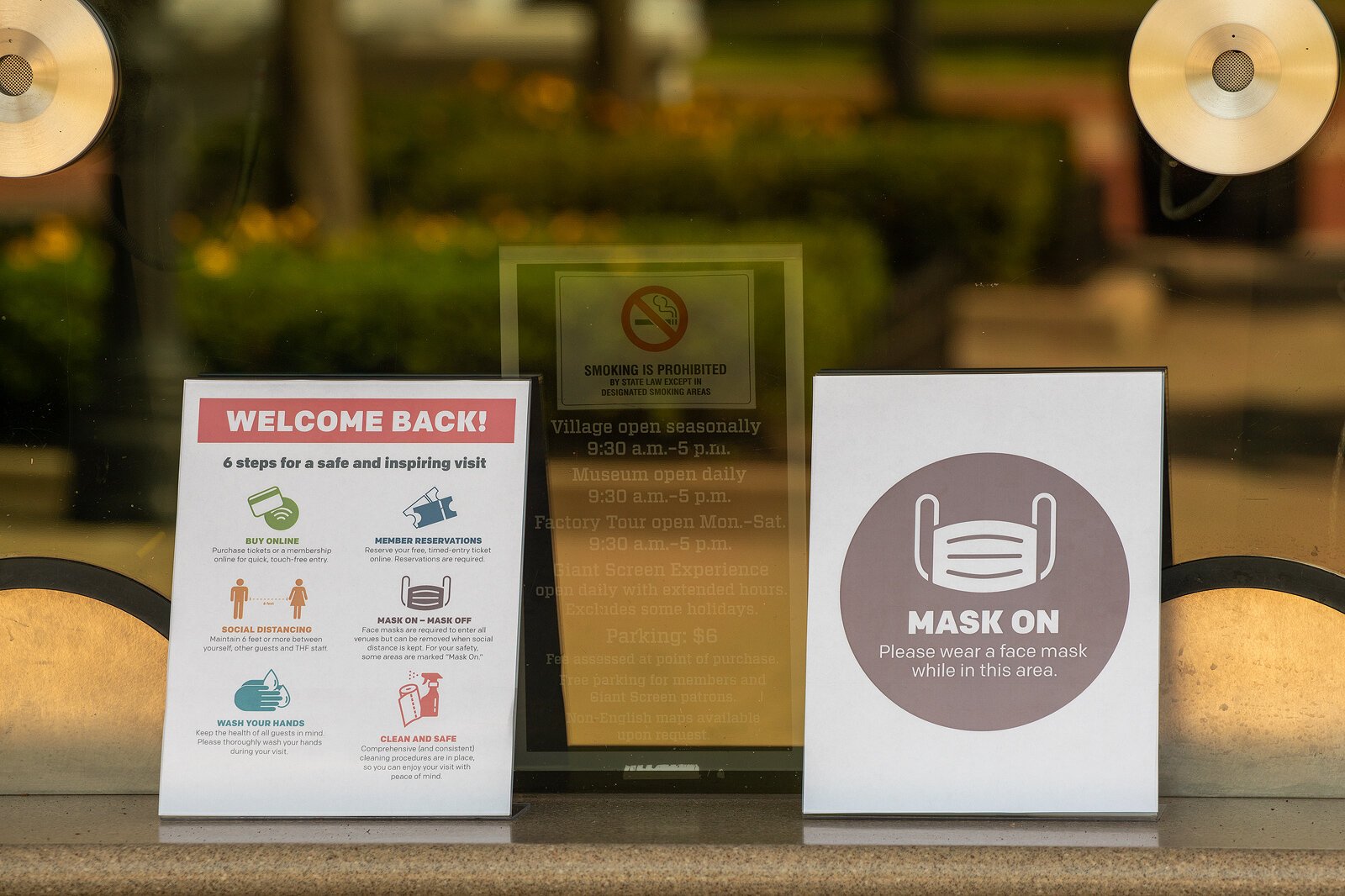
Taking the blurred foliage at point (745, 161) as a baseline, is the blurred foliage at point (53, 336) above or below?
below

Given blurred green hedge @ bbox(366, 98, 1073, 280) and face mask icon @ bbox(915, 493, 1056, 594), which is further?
blurred green hedge @ bbox(366, 98, 1073, 280)

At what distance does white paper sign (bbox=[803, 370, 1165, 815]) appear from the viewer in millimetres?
2432

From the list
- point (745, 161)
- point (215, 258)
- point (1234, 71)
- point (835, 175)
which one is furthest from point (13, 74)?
point (1234, 71)

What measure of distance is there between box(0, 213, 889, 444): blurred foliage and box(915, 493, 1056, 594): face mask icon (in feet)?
1.81

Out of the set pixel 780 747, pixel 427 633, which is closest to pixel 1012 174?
pixel 780 747

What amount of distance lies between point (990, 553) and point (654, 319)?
829 millimetres

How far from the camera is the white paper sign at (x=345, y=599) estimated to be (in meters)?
2.49

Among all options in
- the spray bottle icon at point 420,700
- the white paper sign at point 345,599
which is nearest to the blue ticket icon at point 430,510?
the white paper sign at point 345,599

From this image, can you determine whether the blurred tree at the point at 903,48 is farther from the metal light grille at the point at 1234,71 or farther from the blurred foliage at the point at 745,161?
the metal light grille at the point at 1234,71

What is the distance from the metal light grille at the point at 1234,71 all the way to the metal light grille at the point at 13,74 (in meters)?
2.32

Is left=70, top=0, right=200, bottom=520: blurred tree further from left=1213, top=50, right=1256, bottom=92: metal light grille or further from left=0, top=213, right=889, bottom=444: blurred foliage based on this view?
left=1213, top=50, right=1256, bottom=92: metal light grille

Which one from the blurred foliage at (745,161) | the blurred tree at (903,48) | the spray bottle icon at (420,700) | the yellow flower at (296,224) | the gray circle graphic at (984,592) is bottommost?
the spray bottle icon at (420,700)

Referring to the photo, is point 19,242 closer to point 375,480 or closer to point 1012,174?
point 375,480

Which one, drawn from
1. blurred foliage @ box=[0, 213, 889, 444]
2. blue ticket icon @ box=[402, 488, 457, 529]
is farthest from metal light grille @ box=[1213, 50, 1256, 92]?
blue ticket icon @ box=[402, 488, 457, 529]
